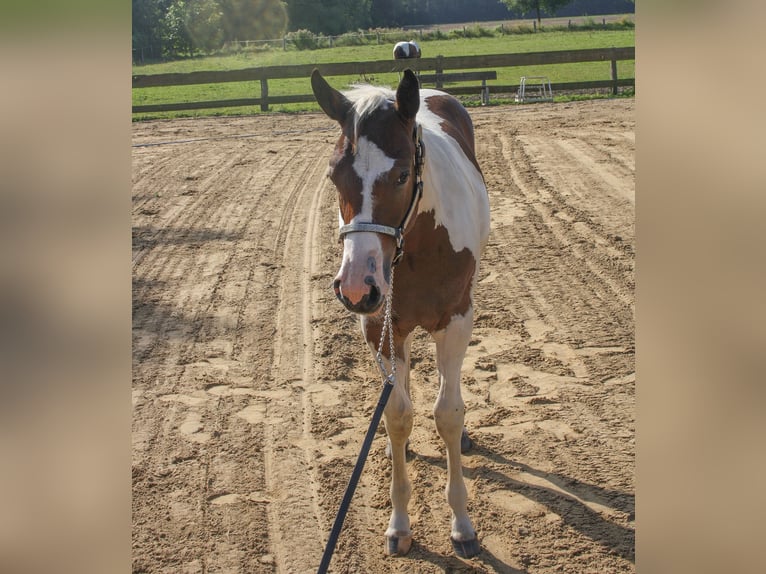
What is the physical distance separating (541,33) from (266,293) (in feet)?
146

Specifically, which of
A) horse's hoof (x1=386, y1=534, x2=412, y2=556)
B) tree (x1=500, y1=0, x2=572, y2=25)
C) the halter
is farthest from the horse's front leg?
tree (x1=500, y1=0, x2=572, y2=25)

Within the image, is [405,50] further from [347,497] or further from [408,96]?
[347,497]

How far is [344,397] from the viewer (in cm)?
483

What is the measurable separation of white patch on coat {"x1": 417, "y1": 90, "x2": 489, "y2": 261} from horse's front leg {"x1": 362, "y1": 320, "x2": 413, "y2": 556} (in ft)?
1.98

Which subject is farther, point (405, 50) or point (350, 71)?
point (350, 71)

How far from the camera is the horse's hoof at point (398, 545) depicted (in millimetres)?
3352

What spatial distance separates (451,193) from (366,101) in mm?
804

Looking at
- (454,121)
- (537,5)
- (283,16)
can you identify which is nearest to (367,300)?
(454,121)

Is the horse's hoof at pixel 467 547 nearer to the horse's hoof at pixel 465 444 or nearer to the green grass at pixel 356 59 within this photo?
the horse's hoof at pixel 465 444

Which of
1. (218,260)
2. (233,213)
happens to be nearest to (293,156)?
(233,213)

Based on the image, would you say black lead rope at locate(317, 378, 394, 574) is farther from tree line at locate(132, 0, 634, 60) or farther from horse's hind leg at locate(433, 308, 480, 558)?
tree line at locate(132, 0, 634, 60)
